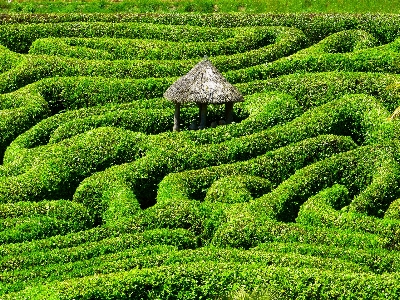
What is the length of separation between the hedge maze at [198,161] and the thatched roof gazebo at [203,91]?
118 centimetres

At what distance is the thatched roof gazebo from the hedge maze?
1.18 metres

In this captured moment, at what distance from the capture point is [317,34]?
46375 millimetres

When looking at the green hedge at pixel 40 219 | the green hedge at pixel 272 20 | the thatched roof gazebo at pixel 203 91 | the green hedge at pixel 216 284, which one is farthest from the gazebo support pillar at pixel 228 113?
the green hedge at pixel 216 284

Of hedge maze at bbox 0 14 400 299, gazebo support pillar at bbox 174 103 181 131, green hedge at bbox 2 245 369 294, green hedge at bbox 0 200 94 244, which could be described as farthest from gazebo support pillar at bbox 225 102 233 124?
green hedge at bbox 2 245 369 294

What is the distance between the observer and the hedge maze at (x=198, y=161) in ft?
82.8

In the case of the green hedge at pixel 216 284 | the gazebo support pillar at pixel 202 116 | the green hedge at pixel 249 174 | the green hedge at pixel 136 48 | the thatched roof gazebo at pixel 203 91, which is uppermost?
the green hedge at pixel 136 48

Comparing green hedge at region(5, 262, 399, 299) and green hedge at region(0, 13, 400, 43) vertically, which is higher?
green hedge at region(0, 13, 400, 43)

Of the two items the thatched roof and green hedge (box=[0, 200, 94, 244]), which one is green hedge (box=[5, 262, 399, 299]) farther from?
the thatched roof

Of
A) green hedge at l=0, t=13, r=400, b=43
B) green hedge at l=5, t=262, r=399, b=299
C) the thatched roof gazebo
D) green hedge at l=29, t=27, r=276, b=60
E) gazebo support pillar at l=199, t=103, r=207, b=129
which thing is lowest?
green hedge at l=5, t=262, r=399, b=299

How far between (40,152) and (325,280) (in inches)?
596

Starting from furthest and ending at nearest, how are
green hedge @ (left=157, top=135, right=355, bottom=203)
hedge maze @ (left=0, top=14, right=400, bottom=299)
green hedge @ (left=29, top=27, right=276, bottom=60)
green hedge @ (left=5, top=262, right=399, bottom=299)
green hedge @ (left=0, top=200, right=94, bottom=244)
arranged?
1. green hedge @ (left=29, top=27, right=276, bottom=60)
2. green hedge @ (left=157, top=135, right=355, bottom=203)
3. green hedge @ (left=0, top=200, right=94, bottom=244)
4. hedge maze @ (left=0, top=14, right=400, bottom=299)
5. green hedge @ (left=5, top=262, right=399, bottom=299)

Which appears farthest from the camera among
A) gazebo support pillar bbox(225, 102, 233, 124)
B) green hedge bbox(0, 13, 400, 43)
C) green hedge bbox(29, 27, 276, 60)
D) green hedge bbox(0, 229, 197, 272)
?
green hedge bbox(0, 13, 400, 43)

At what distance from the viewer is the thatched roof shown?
3622 cm

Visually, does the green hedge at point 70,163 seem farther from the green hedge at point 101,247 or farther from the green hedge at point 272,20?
the green hedge at point 272,20
